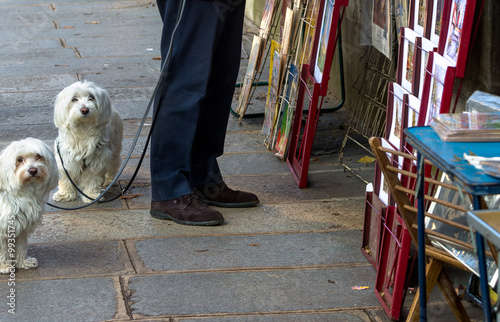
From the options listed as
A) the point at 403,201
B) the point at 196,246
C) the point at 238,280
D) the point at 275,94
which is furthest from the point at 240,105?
the point at 403,201

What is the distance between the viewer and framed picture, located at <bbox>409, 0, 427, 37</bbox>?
3.13 m

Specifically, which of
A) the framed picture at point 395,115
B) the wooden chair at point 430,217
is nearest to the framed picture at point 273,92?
the framed picture at point 395,115

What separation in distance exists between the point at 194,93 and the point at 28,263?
49.8 inches

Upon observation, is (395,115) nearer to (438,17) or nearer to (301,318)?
(438,17)

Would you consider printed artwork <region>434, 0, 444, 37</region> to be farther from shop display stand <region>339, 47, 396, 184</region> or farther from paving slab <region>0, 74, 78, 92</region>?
paving slab <region>0, 74, 78, 92</region>

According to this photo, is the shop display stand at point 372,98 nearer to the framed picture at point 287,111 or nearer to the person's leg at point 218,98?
the framed picture at point 287,111

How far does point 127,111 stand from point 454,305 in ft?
13.7

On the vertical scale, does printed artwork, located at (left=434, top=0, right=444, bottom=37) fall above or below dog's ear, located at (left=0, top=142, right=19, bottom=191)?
above

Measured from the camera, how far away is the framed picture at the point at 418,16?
3131 millimetres

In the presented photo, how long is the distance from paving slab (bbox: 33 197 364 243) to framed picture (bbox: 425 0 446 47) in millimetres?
1301

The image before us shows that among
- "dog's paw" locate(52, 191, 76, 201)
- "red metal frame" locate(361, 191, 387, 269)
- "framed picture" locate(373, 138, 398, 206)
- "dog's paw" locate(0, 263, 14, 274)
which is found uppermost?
"framed picture" locate(373, 138, 398, 206)

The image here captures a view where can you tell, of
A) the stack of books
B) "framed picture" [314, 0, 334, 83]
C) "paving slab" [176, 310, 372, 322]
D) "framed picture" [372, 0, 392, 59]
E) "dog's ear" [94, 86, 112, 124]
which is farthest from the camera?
"framed picture" [314, 0, 334, 83]

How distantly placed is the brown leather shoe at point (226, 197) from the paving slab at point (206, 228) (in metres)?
0.04

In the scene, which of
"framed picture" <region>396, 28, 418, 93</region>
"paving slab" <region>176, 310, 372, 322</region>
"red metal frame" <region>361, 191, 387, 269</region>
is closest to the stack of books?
"framed picture" <region>396, 28, 418, 93</region>
